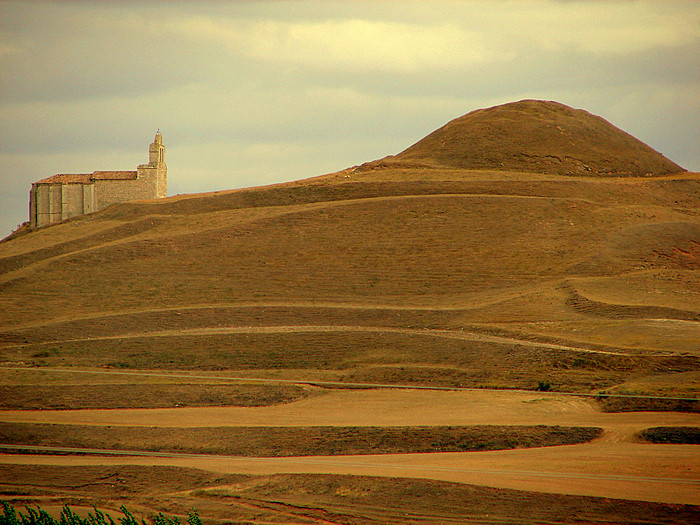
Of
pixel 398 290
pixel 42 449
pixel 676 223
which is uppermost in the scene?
pixel 676 223

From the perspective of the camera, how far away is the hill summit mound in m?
38.7

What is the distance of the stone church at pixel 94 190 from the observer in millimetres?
43031

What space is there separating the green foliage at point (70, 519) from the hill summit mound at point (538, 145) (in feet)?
98.8

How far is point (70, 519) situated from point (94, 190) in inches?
1375

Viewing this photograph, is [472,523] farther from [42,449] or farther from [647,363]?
[647,363]

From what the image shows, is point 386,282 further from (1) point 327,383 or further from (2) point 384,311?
(1) point 327,383

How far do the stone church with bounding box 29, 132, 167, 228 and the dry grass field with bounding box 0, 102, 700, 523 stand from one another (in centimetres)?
627

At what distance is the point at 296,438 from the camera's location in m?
14.2

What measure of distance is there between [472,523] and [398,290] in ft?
54.7

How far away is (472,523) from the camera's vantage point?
397 inches

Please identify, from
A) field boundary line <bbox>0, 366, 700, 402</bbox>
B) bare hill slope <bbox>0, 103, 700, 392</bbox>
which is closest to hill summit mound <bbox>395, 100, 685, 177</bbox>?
bare hill slope <bbox>0, 103, 700, 392</bbox>

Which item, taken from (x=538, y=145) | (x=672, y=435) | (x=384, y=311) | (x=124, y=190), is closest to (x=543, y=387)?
(x=672, y=435)

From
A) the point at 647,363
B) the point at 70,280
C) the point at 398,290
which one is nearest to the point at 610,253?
the point at 398,290

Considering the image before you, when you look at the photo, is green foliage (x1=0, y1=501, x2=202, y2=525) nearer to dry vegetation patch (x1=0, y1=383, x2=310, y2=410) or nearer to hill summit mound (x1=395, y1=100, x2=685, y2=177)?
dry vegetation patch (x1=0, y1=383, x2=310, y2=410)
